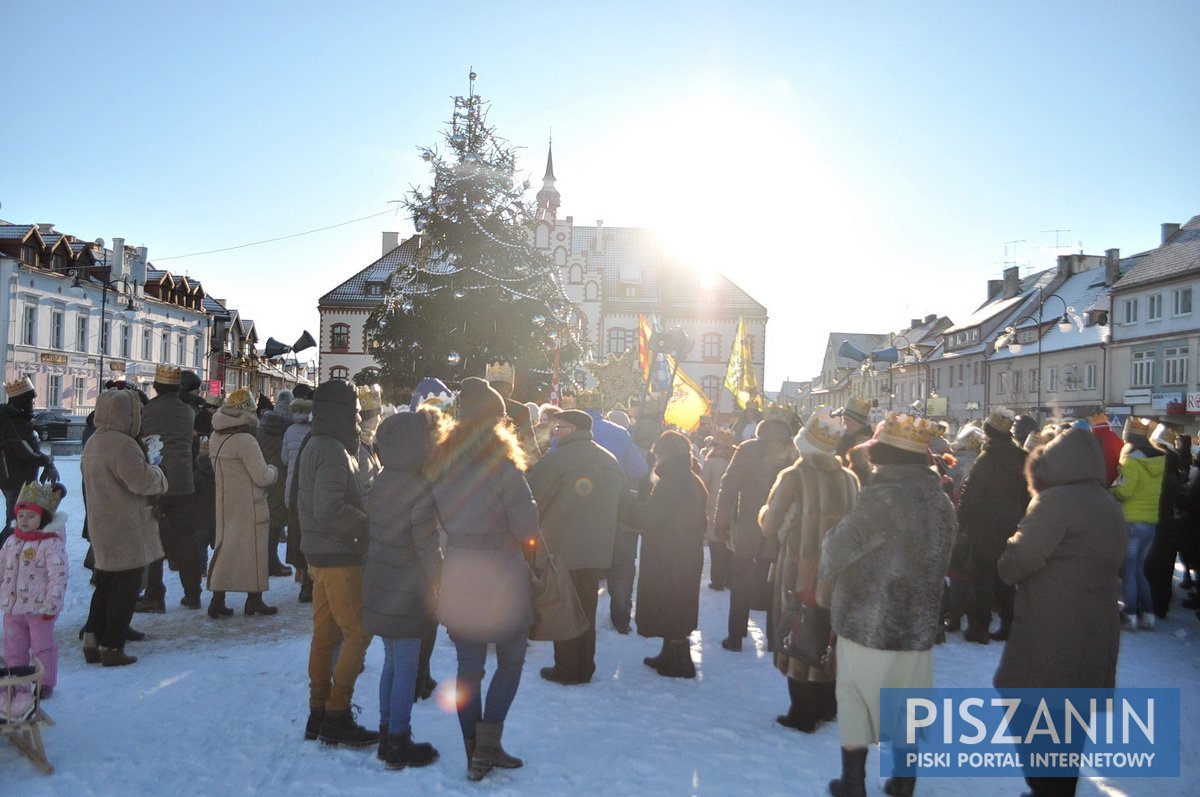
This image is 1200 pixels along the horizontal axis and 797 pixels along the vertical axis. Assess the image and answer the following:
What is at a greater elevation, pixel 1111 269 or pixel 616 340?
pixel 1111 269

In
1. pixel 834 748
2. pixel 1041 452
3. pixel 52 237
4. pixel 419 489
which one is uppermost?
pixel 52 237

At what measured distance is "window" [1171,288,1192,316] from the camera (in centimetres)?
3706

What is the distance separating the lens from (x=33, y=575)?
5.21 metres

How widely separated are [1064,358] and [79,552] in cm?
4716

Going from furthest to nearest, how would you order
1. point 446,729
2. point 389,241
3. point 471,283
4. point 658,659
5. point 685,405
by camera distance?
1. point 389,241
2. point 471,283
3. point 685,405
4. point 658,659
5. point 446,729

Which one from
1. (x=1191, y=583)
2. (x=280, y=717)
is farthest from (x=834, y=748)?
(x=1191, y=583)

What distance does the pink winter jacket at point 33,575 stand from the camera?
5.16 meters

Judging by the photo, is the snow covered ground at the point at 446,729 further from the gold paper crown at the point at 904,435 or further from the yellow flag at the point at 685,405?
the yellow flag at the point at 685,405

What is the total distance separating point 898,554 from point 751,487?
9.11 ft

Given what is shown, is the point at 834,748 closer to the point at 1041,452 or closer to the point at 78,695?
the point at 1041,452

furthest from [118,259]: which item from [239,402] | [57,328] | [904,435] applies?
[904,435]

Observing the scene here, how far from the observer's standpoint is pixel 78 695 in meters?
5.61

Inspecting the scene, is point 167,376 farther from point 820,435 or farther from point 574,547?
point 820,435

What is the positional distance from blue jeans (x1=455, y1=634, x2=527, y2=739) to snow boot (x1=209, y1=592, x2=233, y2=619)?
3.95 m
